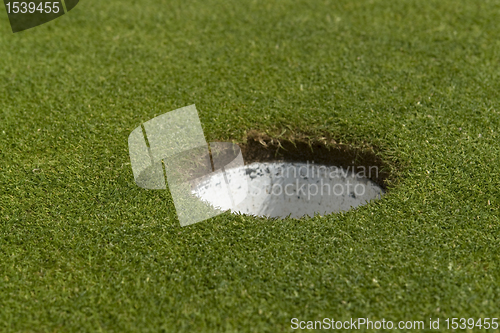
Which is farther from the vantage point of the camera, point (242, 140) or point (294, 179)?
point (294, 179)

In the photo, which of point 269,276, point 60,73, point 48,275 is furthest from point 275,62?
point 48,275

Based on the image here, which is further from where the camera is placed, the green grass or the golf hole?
the golf hole

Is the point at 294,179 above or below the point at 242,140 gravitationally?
below

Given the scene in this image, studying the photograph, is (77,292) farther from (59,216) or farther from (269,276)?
(269,276)

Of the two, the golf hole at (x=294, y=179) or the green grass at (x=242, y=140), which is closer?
the green grass at (x=242, y=140)
